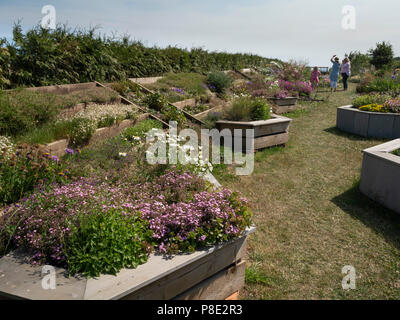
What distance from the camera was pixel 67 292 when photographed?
1840 millimetres

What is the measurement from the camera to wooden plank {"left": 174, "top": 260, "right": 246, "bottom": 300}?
2.30 metres

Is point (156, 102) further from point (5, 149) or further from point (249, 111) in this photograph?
point (5, 149)

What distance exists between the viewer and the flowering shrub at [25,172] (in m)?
2.93

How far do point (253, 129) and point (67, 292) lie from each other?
4994 mm

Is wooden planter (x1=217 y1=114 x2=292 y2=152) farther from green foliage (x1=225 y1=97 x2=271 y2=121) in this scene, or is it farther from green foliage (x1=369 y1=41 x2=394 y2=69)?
green foliage (x1=369 y1=41 x2=394 y2=69)

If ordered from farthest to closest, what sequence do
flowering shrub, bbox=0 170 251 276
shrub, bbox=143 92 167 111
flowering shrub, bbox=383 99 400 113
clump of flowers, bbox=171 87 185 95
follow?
clump of flowers, bbox=171 87 185 95 → flowering shrub, bbox=383 99 400 113 → shrub, bbox=143 92 167 111 → flowering shrub, bbox=0 170 251 276

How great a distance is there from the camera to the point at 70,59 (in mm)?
7113

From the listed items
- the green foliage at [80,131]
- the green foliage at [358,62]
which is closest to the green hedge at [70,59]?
the green foliage at [80,131]

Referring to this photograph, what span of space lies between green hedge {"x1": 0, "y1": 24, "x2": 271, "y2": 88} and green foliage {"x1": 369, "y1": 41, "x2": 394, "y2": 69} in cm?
2577

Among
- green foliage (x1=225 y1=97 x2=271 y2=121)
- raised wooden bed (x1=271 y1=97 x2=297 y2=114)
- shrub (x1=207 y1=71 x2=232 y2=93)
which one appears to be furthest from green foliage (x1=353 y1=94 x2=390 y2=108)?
shrub (x1=207 y1=71 x2=232 y2=93)

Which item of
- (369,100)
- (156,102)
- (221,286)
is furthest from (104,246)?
(369,100)

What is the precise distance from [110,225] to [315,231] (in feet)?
9.03

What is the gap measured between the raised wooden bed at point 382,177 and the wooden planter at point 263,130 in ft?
7.48

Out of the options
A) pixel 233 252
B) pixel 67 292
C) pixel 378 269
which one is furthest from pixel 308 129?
pixel 67 292
